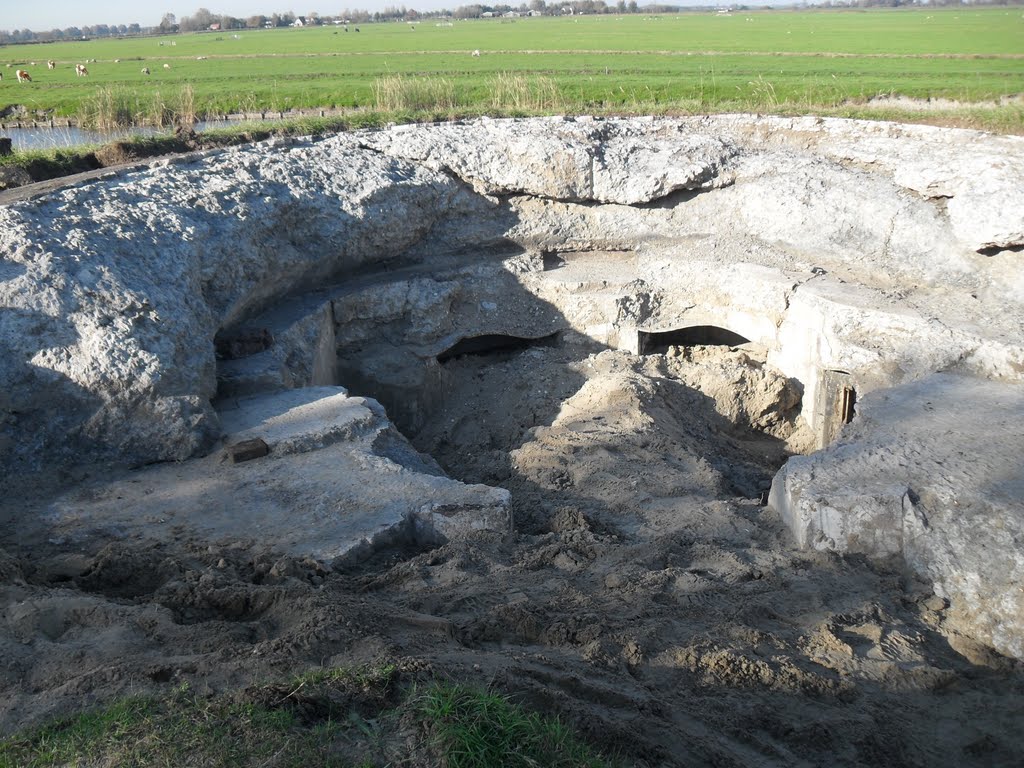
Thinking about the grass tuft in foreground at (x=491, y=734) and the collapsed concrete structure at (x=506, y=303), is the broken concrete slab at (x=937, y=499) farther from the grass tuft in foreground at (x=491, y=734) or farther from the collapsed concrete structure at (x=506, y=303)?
the grass tuft in foreground at (x=491, y=734)

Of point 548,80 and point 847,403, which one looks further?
point 548,80

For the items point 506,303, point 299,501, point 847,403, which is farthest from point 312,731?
point 506,303

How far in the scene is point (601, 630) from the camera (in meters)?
4.48

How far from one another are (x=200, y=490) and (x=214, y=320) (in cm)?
229

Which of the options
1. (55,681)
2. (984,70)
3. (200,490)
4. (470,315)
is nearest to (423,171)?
(470,315)

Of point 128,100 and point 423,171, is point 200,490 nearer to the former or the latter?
point 423,171

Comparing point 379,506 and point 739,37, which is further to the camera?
point 739,37

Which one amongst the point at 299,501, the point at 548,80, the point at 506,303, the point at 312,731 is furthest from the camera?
the point at 548,80

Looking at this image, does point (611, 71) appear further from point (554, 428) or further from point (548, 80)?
point (554, 428)

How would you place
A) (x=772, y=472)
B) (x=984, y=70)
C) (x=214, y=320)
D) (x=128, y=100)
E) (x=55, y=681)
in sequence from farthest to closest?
(x=984, y=70), (x=128, y=100), (x=772, y=472), (x=214, y=320), (x=55, y=681)

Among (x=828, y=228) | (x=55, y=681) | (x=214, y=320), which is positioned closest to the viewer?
(x=55, y=681)

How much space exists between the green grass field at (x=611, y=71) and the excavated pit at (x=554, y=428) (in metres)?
2.81

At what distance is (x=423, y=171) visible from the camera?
10492mm

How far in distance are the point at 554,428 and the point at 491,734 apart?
563cm
